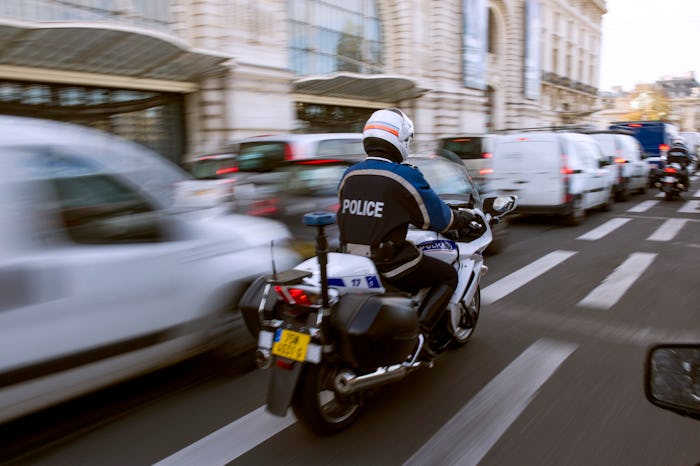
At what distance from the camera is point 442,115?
85.5 ft

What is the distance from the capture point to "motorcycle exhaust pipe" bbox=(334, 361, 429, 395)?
10.00 ft

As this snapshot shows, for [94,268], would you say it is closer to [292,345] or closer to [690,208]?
[292,345]

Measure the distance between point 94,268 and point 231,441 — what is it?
1197 mm

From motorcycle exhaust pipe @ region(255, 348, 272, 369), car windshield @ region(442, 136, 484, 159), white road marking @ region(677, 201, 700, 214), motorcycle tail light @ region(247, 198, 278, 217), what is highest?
car windshield @ region(442, 136, 484, 159)

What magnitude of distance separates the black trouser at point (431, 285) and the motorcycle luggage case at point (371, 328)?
392mm

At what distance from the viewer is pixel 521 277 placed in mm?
7008

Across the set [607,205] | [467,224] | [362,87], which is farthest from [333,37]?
[467,224]

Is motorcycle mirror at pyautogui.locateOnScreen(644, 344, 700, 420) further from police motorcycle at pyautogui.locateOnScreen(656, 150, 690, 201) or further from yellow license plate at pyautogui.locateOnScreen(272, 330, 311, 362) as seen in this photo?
police motorcycle at pyautogui.locateOnScreen(656, 150, 690, 201)

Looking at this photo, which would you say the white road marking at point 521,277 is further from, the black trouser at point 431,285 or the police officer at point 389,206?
the police officer at point 389,206

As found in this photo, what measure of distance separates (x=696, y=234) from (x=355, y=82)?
12.5 metres

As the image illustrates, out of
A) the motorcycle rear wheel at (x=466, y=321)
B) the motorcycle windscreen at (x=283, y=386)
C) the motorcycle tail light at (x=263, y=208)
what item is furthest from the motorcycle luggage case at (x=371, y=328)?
the motorcycle tail light at (x=263, y=208)

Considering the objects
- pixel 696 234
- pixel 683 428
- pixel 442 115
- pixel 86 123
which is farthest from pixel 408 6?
pixel 683 428

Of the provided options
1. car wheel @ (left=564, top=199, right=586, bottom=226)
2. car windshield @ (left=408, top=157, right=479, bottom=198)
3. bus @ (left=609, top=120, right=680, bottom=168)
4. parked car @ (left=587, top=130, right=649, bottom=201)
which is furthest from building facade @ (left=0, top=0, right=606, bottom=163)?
car wheel @ (left=564, top=199, right=586, bottom=226)

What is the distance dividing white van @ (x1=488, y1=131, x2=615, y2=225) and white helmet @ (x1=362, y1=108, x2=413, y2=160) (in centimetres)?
819
